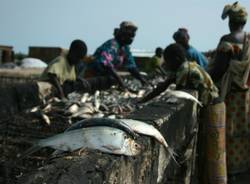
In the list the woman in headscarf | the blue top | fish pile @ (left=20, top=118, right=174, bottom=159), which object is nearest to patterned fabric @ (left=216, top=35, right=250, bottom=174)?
the woman in headscarf

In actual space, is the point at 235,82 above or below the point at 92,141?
above

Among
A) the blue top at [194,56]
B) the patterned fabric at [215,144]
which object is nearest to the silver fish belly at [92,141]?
the patterned fabric at [215,144]

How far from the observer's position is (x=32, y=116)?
20.5 ft

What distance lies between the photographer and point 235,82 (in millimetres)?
5871

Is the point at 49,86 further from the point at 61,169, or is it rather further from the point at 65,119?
the point at 61,169

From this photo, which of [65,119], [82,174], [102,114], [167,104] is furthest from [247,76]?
[82,174]

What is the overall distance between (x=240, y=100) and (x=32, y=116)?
295cm

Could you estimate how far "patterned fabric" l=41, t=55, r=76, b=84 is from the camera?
775 cm

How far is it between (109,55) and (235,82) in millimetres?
3667

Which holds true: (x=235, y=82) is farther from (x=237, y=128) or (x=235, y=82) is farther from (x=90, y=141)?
(x=90, y=141)

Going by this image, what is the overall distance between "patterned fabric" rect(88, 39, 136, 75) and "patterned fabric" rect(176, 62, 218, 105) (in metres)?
3.49

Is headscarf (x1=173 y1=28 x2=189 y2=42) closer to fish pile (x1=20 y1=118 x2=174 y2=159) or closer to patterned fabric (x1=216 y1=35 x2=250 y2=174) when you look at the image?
patterned fabric (x1=216 y1=35 x2=250 y2=174)

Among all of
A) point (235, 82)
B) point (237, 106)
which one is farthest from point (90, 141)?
point (237, 106)

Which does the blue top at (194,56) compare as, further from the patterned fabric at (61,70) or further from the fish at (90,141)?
the fish at (90,141)
